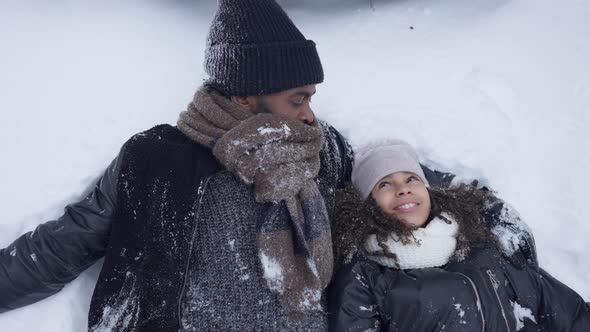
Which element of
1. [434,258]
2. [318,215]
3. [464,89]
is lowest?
[434,258]

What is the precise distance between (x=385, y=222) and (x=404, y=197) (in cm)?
13

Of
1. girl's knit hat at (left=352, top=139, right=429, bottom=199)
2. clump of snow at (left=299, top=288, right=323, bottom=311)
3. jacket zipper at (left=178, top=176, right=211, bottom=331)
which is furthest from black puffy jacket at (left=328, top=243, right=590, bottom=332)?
jacket zipper at (left=178, top=176, right=211, bottom=331)

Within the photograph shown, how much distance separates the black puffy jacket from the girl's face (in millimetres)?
197

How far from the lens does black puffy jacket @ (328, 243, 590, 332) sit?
1.45 metres

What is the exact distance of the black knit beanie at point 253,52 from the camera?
1.33 meters

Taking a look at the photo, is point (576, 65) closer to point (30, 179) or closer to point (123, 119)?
point (123, 119)

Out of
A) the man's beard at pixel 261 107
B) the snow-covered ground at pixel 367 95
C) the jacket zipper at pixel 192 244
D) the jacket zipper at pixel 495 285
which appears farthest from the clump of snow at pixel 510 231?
the jacket zipper at pixel 192 244

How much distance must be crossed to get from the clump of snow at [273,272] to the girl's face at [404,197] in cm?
54

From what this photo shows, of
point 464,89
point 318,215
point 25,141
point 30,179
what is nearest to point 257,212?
point 318,215

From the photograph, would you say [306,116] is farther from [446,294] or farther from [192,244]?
[446,294]

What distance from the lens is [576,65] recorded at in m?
2.36

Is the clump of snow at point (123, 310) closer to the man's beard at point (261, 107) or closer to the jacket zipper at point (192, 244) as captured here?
the jacket zipper at point (192, 244)

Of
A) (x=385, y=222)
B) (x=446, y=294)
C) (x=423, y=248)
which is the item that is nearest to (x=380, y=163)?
(x=385, y=222)

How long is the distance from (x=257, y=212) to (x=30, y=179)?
888mm
